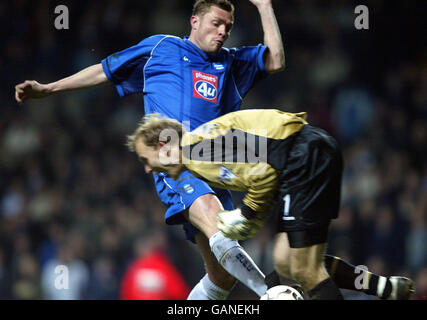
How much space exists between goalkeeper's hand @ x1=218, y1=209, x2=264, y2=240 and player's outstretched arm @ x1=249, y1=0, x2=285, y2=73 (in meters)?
1.36

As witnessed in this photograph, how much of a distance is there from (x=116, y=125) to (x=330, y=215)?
17.8 feet

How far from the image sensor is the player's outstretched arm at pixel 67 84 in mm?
4266

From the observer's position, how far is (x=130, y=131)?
8258mm

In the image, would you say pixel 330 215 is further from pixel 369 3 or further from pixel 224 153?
pixel 369 3

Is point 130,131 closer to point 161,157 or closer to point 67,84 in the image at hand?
point 67,84

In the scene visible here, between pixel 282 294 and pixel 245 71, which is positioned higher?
pixel 245 71

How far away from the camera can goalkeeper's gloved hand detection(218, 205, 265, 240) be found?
3.27 metres

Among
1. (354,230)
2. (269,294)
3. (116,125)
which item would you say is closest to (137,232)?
(116,125)

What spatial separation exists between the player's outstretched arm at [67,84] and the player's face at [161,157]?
1.18 meters

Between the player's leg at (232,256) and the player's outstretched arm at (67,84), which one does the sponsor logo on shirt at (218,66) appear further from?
the player's leg at (232,256)

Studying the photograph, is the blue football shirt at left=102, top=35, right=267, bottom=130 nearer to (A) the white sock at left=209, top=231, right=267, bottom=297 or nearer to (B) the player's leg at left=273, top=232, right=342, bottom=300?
(A) the white sock at left=209, top=231, right=267, bottom=297

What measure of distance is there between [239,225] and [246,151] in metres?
0.39

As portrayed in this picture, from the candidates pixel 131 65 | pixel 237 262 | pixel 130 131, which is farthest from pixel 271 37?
pixel 130 131

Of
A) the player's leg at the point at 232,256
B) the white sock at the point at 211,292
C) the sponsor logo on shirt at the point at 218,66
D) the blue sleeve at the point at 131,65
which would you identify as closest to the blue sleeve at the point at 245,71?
the sponsor logo on shirt at the point at 218,66
